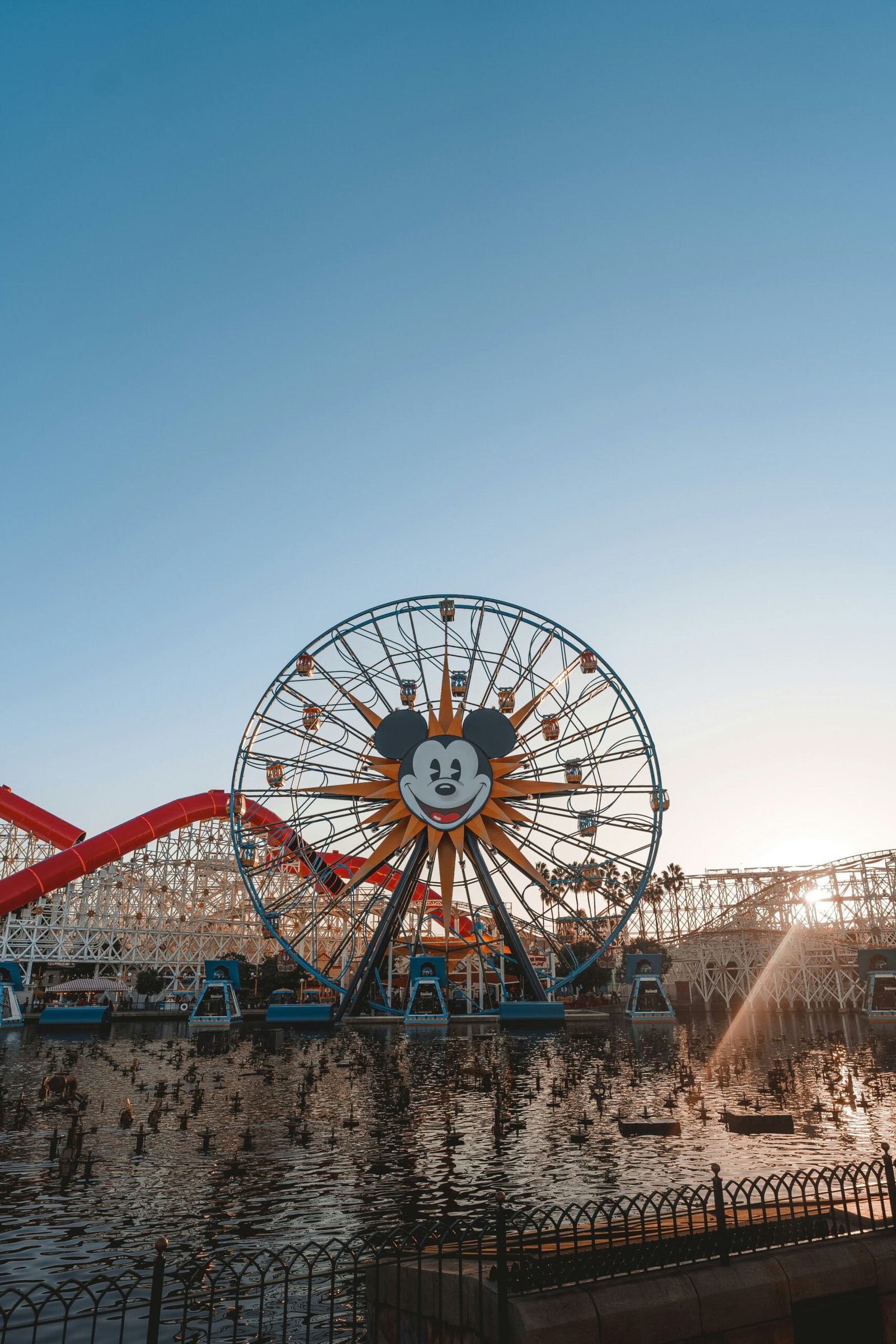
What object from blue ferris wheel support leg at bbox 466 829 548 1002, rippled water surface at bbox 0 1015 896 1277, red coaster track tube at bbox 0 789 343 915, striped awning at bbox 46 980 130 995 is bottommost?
rippled water surface at bbox 0 1015 896 1277

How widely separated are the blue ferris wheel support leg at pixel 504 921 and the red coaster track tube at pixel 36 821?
3874 centimetres

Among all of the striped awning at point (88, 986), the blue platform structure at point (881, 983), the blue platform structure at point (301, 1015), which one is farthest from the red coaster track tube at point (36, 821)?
the blue platform structure at point (881, 983)

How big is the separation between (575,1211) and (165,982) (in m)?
70.3

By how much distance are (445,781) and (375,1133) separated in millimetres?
28348

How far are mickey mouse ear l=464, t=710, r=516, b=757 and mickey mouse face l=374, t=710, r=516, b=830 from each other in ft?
0.10

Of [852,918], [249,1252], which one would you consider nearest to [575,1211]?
[249,1252]

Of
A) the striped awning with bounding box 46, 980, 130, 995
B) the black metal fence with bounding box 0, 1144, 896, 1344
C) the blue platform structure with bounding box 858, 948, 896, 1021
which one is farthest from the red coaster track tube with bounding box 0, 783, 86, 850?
the black metal fence with bounding box 0, 1144, 896, 1344

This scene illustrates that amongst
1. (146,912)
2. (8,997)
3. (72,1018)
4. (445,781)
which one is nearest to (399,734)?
(445,781)

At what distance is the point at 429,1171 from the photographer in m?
15.4

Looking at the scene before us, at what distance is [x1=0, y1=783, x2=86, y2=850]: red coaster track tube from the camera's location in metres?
70.4

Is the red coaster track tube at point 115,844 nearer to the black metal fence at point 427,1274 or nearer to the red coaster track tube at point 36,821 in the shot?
the red coaster track tube at point 36,821

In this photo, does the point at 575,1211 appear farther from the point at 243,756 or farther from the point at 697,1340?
the point at 243,756

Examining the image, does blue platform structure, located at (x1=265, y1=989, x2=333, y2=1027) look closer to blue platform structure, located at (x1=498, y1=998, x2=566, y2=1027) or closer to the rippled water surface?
blue platform structure, located at (x1=498, y1=998, x2=566, y2=1027)

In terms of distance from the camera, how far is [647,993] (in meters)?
55.3
